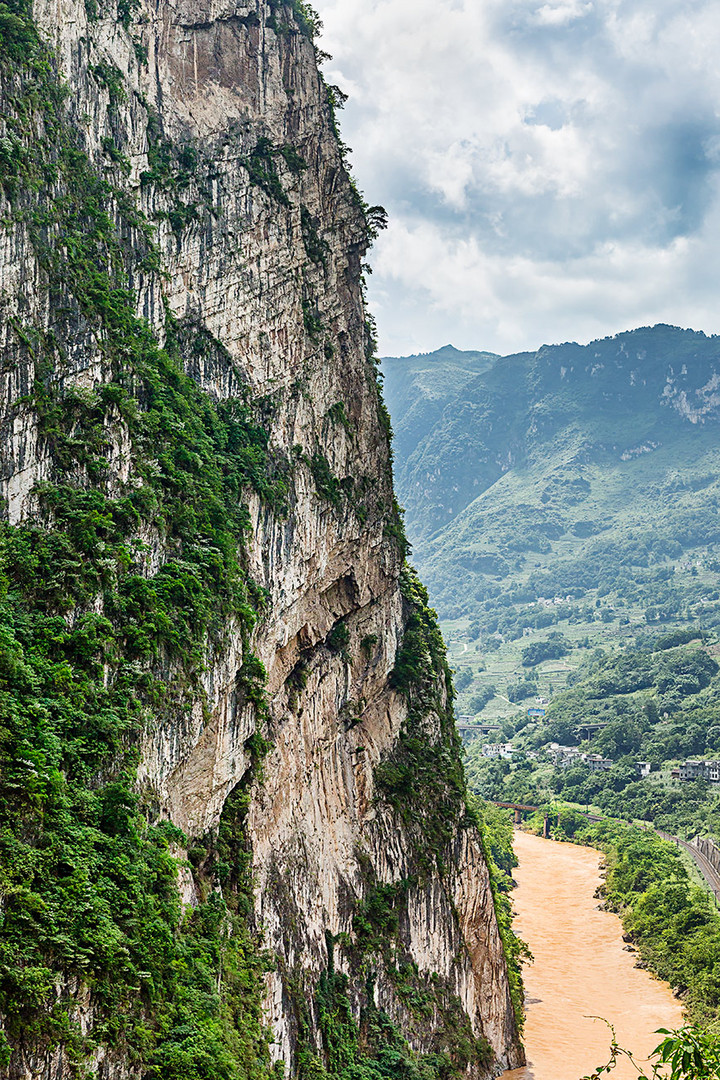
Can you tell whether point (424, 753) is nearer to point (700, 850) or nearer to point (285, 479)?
point (285, 479)

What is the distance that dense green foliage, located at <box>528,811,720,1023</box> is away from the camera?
35969 mm

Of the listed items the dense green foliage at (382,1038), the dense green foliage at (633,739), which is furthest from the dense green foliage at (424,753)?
the dense green foliage at (633,739)

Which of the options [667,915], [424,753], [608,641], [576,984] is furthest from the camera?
[608,641]

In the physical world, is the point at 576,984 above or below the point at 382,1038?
below

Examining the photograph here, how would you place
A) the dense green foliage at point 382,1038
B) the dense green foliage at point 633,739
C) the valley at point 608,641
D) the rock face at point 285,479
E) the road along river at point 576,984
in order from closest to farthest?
the rock face at point 285,479
the dense green foliage at point 382,1038
the road along river at point 576,984
the dense green foliage at point 633,739
the valley at point 608,641

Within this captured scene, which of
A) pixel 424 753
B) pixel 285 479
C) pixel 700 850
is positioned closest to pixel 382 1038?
pixel 424 753

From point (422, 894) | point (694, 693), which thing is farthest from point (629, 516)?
point (422, 894)

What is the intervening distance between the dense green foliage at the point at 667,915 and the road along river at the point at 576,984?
83 cm

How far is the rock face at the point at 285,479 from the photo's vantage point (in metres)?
17.8

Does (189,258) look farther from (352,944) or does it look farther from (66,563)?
(352,944)

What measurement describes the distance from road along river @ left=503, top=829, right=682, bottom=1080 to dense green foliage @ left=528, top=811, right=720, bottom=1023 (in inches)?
32.7

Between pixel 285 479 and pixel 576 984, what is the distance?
27.6 metres

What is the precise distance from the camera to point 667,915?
43.0 metres

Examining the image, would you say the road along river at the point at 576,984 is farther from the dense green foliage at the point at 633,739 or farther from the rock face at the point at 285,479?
the dense green foliage at the point at 633,739
